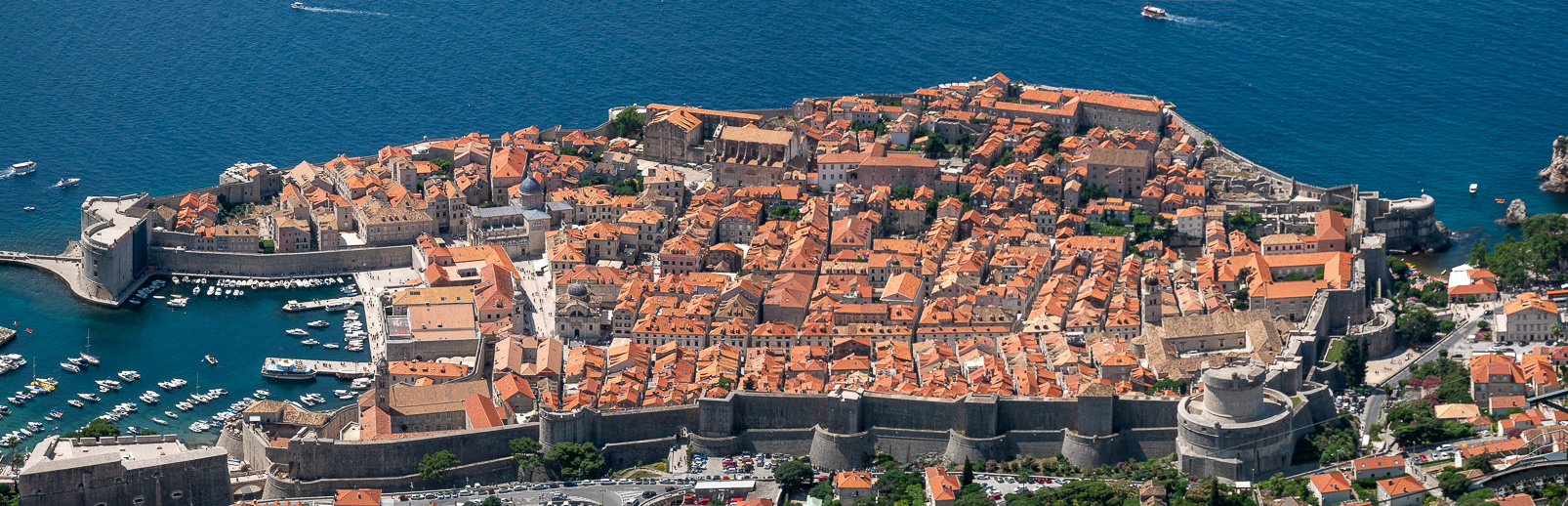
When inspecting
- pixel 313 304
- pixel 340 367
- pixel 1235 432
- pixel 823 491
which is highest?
pixel 313 304

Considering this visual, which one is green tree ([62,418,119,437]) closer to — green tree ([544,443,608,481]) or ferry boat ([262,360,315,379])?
ferry boat ([262,360,315,379])

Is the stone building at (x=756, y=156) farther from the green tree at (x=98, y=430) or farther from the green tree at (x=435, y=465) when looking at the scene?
the green tree at (x=98, y=430)

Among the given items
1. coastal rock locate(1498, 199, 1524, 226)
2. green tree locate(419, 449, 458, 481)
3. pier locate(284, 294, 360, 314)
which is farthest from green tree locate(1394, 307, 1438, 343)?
pier locate(284, 294, 360, 314)

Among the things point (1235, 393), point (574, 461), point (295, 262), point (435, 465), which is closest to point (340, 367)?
point (295, 262)

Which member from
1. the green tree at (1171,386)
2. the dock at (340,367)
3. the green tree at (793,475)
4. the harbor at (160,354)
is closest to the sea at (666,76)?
the harbor at (160,354)

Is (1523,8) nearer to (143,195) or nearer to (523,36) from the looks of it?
(523,36)

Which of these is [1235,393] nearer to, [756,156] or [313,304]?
[756,156]
